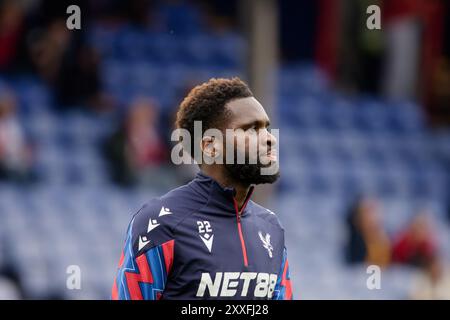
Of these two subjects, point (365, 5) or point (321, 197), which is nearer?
point (321, 197)

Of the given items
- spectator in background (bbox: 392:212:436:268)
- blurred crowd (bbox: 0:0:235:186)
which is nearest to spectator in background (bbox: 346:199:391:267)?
spectator in background (bbox: 392:212:436:268)

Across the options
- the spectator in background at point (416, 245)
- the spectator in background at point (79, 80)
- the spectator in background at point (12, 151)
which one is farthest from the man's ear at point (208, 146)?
the spectator in background at point (79, 80)

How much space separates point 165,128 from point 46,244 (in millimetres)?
1852

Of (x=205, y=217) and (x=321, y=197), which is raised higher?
(x=205, y=217)

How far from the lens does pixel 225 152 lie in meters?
4.38

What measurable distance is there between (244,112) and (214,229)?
450 mm

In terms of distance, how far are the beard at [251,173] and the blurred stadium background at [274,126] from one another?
4765mm

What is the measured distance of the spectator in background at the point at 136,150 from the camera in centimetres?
1101

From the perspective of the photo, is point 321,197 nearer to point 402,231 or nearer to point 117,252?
point 402,231

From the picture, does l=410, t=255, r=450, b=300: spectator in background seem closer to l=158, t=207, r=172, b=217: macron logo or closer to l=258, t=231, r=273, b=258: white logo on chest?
l=258, t=231, r=273, b=258: white logo on chest

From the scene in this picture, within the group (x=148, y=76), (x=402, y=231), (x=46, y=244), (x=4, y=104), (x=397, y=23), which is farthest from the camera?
(x=397, y=23)

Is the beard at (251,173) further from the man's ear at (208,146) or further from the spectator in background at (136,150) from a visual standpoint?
the spectator in background at (136,150)

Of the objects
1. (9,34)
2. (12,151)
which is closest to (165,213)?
(12,151)

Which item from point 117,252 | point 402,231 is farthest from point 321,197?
point 117,252
